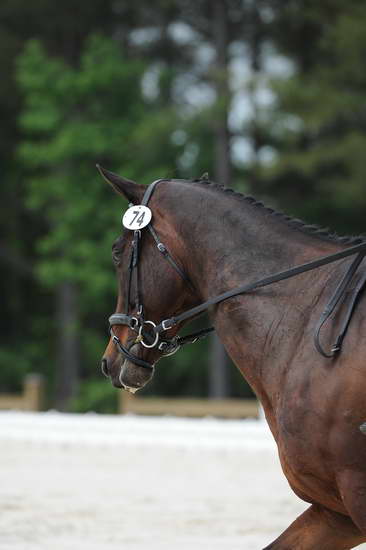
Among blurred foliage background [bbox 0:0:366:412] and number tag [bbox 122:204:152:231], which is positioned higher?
blurred foliage background [bbox 0:0:366:412]

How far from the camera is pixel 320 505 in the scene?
133 inches

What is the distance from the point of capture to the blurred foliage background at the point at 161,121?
1689 cm

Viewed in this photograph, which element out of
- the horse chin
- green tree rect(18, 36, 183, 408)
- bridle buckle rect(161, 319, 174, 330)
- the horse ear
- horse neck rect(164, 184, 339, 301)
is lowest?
the horse chin

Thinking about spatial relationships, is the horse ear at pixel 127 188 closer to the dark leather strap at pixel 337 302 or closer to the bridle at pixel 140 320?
the bridle at pixel 140 320

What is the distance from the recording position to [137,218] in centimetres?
367

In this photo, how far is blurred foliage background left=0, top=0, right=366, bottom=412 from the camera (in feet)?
55.4

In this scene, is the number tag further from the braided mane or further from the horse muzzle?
the horse muzzle

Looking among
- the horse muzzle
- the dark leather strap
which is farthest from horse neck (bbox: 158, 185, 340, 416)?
the horse muzzle

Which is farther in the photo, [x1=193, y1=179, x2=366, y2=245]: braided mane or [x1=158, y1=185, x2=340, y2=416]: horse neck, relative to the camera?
[x1=193, y1=179, x2=366, y2=245]: braided mane

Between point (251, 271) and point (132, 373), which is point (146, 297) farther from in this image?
point (251, 271)

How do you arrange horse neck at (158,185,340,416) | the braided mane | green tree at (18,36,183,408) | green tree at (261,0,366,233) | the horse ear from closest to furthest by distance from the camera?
horse neck at (158,185,340,416) → the braided mane → the horse ear → green tree at (261,0,366,233) → green tree at (18,36,183,408)

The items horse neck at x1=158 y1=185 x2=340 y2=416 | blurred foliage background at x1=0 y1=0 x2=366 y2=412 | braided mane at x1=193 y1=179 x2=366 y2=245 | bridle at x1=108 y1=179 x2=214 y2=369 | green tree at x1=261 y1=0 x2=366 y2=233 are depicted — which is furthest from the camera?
blurred foliage background at x1=0 y1=0 x2=366 y2=412

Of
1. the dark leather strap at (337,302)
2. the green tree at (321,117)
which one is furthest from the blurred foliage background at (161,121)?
the dark leather strap at (337,302)

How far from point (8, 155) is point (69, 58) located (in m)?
3.09
